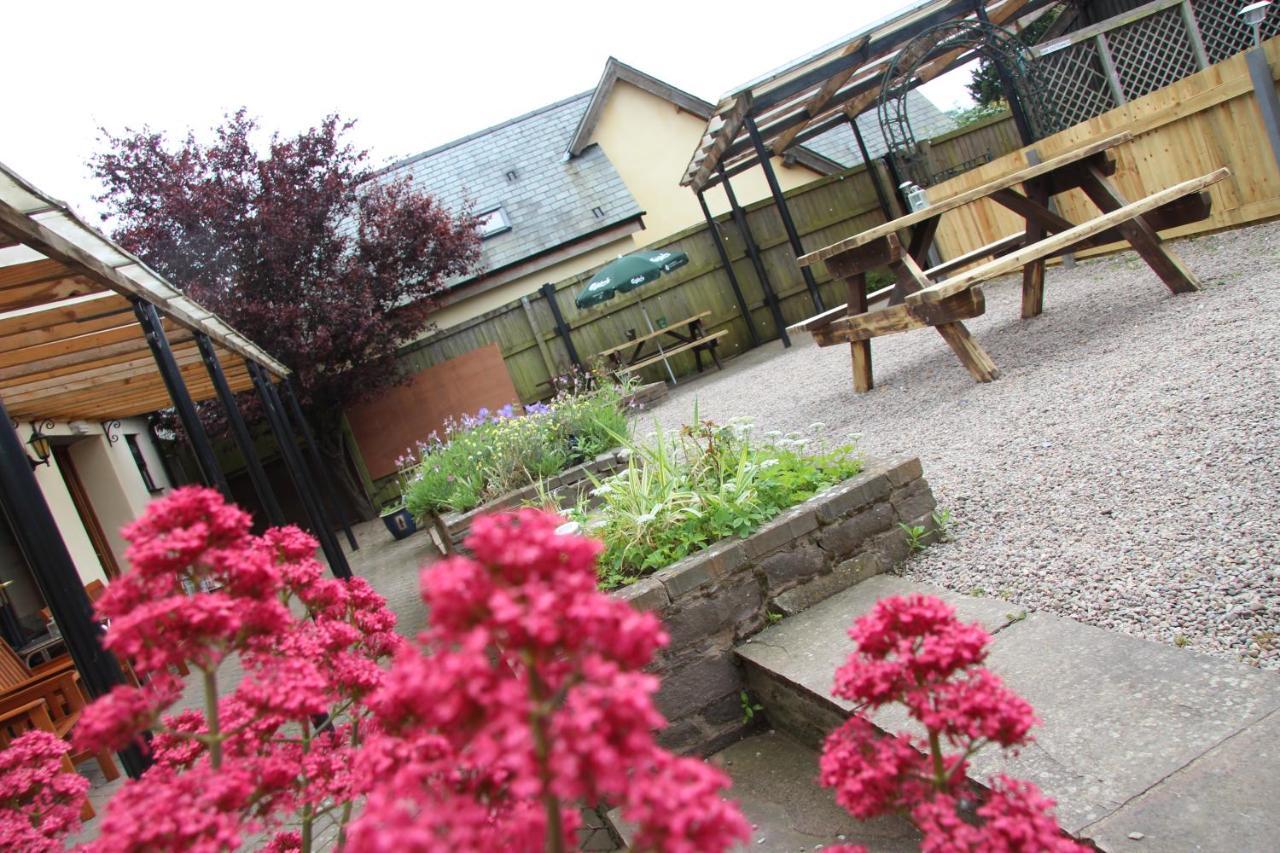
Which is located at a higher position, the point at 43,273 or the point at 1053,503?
the point at 43,273

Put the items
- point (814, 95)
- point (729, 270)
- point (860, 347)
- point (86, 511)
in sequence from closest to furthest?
1. point (860, 347)
2. point (86, 511)
3. point (814, 95)
4. point (729, 270)

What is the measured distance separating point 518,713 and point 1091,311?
667cm

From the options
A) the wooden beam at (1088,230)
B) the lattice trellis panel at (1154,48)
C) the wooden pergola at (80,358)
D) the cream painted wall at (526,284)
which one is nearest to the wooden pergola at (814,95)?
the lattice trellis panel at (1154,48)

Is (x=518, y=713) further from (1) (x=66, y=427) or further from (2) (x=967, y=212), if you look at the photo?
(2) (x=967, y=212)

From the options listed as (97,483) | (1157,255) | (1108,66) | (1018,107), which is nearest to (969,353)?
(1157,255)

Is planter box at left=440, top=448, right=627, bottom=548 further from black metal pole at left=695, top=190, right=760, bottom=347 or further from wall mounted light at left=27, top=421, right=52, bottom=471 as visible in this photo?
black metal pole at left=695, top=190, right=760, bottom=347

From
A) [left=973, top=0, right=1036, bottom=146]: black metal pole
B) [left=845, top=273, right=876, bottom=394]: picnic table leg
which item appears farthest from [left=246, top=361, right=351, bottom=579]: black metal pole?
Answer: [left=973, top=0, right=1036, bottom=146]: black metal pole

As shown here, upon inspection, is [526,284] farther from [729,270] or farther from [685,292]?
[729,270]

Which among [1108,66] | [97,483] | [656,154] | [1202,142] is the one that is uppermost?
Result: [656,154]

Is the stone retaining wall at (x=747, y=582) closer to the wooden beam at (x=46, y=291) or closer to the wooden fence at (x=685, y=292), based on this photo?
the wooden beam at (x=46, y=291)

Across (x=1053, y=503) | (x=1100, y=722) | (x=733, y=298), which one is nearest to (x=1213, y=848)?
(x=1100, y=722)

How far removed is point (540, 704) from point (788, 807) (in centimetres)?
177

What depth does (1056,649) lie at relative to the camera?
2189 mm

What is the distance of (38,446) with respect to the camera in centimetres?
818
